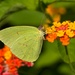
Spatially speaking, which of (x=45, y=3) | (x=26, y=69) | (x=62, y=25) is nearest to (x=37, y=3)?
(x=45, y=3)

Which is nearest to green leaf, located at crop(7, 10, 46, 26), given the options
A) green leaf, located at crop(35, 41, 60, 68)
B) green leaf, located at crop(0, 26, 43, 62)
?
green leaf, located at crop(35, 41, 60, 68)

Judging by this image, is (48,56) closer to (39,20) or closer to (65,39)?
(39,20)

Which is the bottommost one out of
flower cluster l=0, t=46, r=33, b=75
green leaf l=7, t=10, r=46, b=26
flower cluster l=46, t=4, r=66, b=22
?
flower cluster l=46, t=4, r=66, b=22

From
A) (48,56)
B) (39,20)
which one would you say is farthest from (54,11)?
(48,56)

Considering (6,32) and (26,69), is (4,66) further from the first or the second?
(26,69)

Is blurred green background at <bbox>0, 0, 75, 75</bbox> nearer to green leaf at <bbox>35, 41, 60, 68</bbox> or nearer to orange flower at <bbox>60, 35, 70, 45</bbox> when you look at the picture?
green leaf at <bbox>35, 41, 60, 68</bbox>

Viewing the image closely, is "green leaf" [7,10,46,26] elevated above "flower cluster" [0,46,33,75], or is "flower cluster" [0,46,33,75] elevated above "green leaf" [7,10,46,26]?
"flower cluster" [0,46,33,75]

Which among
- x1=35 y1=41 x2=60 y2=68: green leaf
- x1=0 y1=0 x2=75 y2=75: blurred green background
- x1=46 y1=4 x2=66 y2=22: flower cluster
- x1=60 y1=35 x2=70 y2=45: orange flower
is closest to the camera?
x1=60 y1=35 x2=70 y2=45: orange flower
